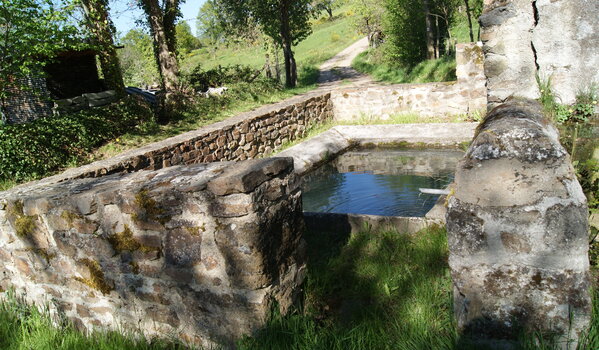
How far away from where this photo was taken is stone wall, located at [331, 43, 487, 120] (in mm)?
10180

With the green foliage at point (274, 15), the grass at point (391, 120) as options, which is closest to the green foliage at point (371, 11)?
the green foliage at point (274, 15)

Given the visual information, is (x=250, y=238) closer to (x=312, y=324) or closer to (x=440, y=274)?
(x=312, y=324)

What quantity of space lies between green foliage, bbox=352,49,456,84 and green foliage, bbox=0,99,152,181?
36.1ft

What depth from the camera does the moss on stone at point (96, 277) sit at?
2.97 meters

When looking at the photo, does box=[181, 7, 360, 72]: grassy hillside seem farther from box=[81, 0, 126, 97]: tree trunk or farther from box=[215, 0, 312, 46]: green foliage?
box=[81, 0, 126, 97]: tree trunk

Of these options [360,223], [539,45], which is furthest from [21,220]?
[539,45]

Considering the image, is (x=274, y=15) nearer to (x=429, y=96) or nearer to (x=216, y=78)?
(x=216, y=78)

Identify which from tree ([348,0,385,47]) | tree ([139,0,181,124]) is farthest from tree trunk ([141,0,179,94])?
tree ([348,0,385,47])

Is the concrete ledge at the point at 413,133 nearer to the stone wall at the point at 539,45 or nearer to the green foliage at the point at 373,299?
the stone wall at the point at 539,45

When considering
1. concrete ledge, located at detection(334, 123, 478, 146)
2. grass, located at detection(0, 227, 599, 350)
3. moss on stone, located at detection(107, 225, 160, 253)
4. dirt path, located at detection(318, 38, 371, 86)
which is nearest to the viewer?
grass, located at detection(0, 227, 599, 350)

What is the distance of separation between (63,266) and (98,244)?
1.71 ft

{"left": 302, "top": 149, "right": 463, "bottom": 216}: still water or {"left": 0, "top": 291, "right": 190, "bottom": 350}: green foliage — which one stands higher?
{"left": 0, "top": 291, "right": 190, "bottom": 350}: green foliage

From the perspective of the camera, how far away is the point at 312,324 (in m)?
2.54

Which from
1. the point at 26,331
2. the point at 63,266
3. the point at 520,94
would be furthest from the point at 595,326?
the point at 26,331
